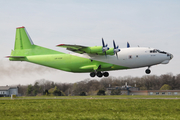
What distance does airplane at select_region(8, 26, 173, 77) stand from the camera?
121 ft

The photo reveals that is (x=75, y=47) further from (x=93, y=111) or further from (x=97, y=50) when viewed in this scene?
(x=93, y=111)

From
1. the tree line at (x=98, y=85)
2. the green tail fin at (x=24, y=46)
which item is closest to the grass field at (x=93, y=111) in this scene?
A: the green tail fin at (x=24, y=46)

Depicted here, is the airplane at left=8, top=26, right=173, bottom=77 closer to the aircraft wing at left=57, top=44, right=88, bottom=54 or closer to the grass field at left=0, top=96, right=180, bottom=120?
the aircraft wing at left=57, top=44, right=88, bottom=54

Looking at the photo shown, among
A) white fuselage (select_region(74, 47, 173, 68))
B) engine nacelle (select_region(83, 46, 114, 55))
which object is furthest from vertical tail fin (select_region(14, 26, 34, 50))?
white fuselage (select_region(74, 47, 173, 68))

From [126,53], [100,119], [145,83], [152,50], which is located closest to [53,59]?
[126,53]

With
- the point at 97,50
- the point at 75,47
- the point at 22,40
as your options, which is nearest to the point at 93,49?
the point at 97,50

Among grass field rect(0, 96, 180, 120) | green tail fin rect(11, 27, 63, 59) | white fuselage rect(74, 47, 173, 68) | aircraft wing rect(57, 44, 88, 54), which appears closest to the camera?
grass field rect(0, 96, 180, 120)

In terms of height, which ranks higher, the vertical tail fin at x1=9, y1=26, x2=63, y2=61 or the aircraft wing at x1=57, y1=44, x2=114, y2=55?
the vertical tail fin at x1=9, y1=26, x2=63, y2=61

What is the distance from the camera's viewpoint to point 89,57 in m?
→ 39.4

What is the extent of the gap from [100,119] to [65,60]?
25.1 m

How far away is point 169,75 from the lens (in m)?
93.2

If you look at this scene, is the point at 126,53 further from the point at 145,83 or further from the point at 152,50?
the point at 145,83

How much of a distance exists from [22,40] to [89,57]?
14053mm

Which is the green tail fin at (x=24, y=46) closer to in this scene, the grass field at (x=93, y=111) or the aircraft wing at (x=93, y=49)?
the aircraft wing at (x=93, y=49)
